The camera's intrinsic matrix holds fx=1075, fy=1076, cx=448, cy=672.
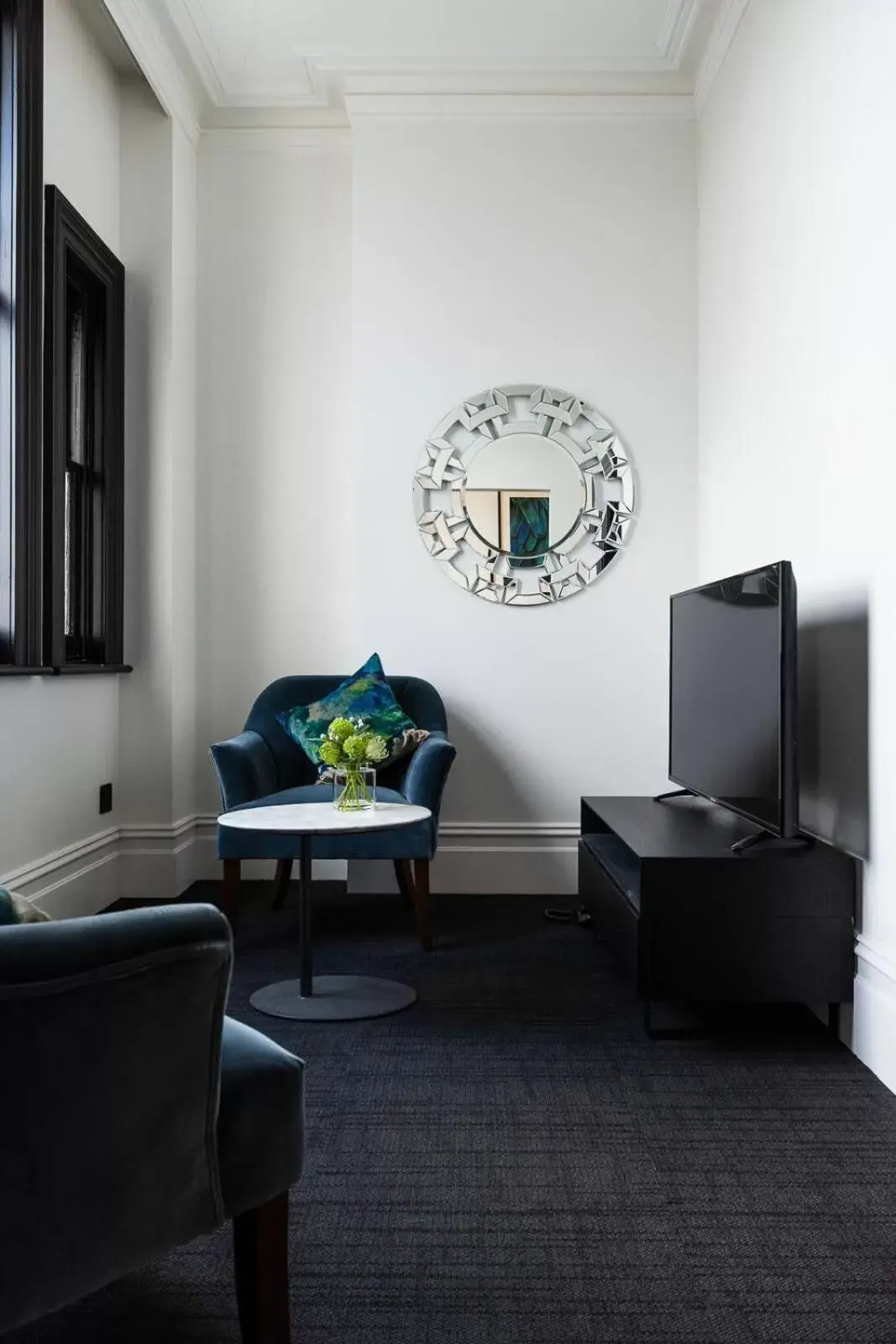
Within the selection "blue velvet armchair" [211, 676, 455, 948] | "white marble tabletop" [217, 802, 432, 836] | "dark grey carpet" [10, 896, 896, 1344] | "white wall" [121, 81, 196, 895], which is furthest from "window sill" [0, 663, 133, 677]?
"dark grey carpet" [10, 896, 896, 1344]

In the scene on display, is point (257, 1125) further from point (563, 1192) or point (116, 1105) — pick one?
point (563, 1192)

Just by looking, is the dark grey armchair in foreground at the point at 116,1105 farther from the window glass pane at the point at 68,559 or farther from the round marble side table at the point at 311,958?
the window glass pane at the point at 68,559

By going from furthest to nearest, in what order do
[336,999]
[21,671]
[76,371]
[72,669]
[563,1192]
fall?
[76,371] → [72,669] → [21,671] → [336,999] → [563,1192]

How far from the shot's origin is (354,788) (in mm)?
2926

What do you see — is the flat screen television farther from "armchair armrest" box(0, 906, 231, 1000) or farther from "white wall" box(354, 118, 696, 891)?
"armchair armrest" box(0, 906, 231, 1000)

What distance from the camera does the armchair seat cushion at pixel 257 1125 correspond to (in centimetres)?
120

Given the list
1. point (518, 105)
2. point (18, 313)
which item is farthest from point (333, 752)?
point (518, 105)

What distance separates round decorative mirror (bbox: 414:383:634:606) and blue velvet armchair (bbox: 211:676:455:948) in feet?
1.89

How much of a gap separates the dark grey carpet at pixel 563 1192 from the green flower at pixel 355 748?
2.24ft

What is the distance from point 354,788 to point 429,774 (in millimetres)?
488

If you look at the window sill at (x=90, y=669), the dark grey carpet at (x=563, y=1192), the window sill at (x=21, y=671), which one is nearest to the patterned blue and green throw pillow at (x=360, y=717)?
the window sill at (x=90, y=669)

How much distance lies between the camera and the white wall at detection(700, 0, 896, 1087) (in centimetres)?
239

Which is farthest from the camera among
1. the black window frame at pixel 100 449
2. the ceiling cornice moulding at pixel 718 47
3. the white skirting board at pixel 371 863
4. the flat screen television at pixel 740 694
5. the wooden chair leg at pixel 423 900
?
the white skirting board at pixel 371 863

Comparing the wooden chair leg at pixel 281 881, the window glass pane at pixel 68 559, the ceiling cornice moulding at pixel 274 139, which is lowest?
the wooden chair leg at pixel 281 881
